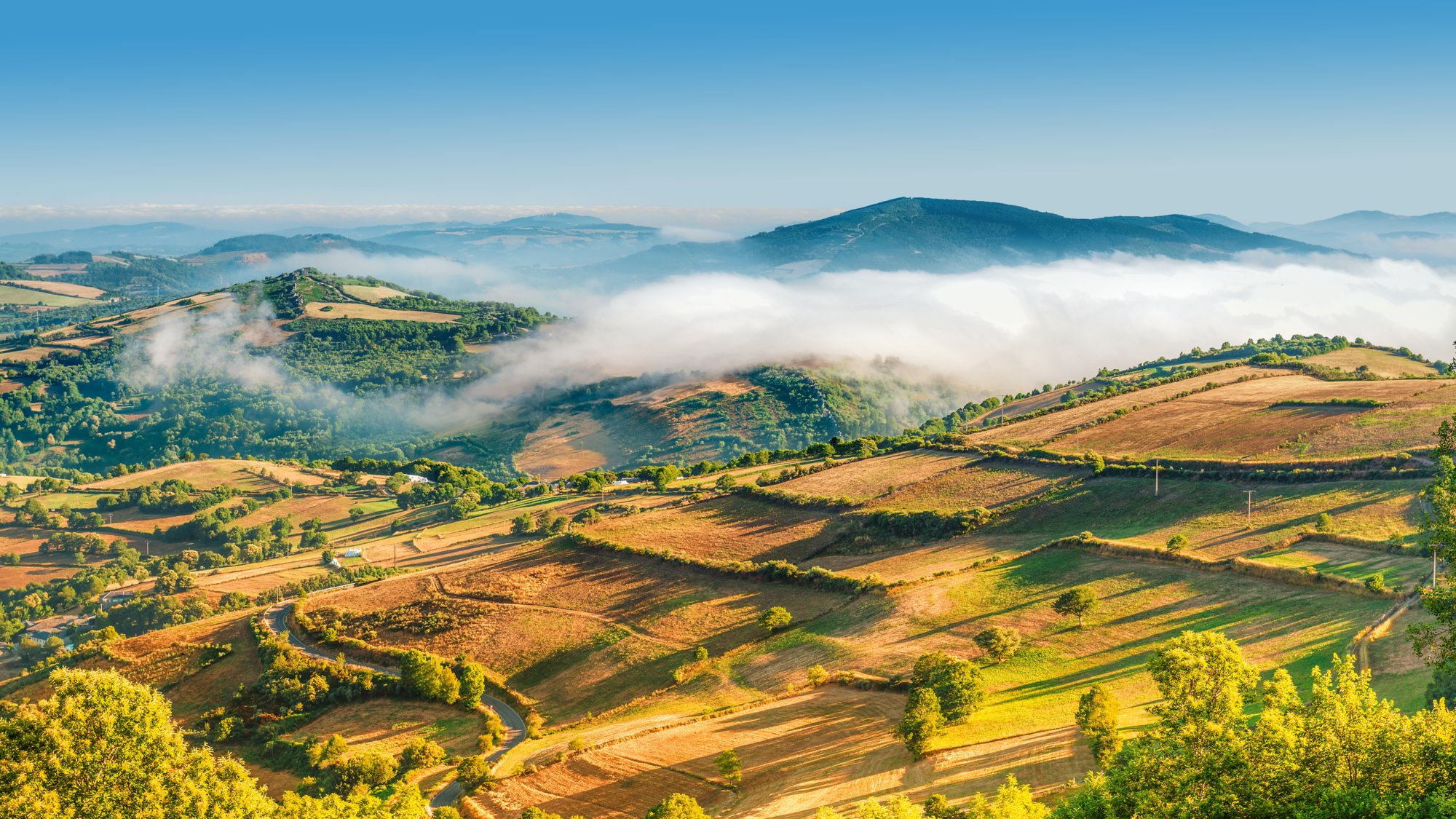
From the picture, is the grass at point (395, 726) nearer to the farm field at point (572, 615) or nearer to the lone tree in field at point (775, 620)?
the farm field at point (572, 615)

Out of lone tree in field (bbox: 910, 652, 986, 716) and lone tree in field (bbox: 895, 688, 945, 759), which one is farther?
lone tree in field (bbox: 910, 652, 986, 716)

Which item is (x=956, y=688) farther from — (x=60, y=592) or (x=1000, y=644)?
(x=60, y=592)

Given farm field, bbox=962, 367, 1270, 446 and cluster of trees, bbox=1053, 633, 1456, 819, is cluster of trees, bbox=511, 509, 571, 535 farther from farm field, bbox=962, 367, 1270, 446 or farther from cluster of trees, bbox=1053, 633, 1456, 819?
cluster of trees, bbox=1053, 633, 1456, 819

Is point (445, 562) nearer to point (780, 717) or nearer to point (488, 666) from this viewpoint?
point (488, 666)

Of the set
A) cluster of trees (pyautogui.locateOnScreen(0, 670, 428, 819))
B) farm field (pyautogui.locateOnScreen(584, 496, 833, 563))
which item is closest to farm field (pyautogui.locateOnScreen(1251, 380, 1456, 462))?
farm field (pyautogui.locateOnScreen(584, 496, 833, 563))

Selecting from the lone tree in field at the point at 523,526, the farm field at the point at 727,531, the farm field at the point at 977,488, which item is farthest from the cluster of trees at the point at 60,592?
the farm field at the point at 977,488

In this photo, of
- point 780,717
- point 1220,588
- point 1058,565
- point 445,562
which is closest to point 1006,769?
point 780,717
